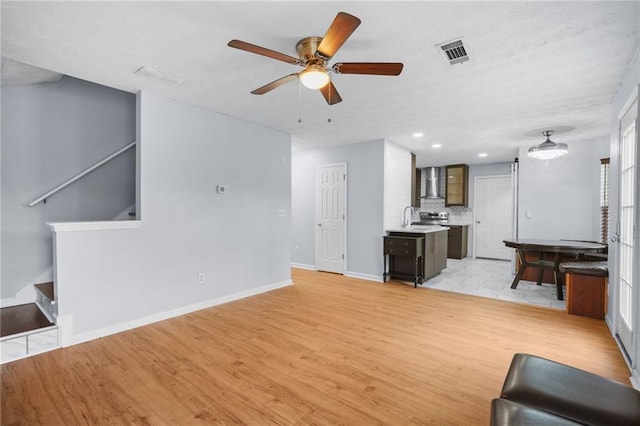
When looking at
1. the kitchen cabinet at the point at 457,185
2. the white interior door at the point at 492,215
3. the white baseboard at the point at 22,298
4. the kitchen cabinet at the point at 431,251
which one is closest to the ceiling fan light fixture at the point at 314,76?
the kitchen cabinet at the point at 431,251

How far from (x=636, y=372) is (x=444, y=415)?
5.17ft

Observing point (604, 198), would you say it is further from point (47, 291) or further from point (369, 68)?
point (47, 291)

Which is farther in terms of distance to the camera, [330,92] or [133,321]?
[133,321]

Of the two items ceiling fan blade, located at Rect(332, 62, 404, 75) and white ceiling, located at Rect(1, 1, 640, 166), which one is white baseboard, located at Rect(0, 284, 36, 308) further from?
ceiling fan blade, located at Rect(332, 62, 404, 75)

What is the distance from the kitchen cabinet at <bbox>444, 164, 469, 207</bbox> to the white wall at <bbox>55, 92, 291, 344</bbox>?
533 centimetres

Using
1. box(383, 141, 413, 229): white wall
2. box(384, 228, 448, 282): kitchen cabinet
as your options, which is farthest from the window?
box(383, 141, 413, 229): white wall

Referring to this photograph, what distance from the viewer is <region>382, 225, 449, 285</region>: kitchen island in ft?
16.1

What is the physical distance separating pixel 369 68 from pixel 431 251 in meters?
4.09

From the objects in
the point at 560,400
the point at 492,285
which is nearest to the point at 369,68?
the point at 560,400

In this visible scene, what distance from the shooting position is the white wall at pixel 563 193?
5023 millimetres

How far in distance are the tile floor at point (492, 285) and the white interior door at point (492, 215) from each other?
0.96 m

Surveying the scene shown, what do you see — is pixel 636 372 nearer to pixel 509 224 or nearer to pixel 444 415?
pixel 444 415

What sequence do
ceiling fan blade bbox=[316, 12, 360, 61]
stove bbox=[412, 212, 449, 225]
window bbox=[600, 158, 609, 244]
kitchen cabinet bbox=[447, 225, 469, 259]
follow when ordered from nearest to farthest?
ceiling fan blade bbox=[316, 12, 360, 61] < window bbox=[600, 158, 609, 244] < kitchen cabinet bbox=[447, 225, 469, 259] < stove bbox=[412, 212, 449, 225]

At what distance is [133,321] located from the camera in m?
3.13
